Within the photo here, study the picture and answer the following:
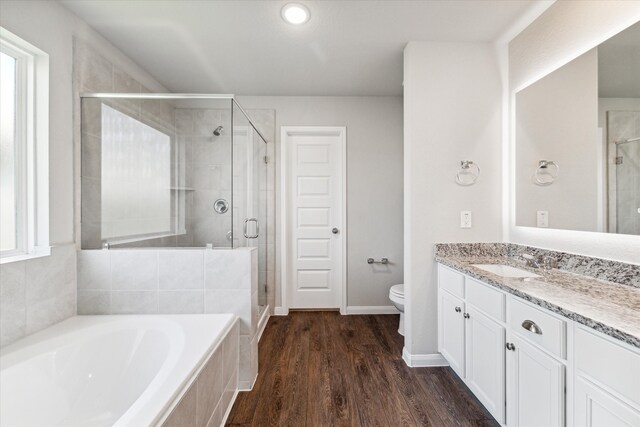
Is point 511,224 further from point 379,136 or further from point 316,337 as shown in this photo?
point 316,337

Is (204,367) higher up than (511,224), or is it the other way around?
(511,224)

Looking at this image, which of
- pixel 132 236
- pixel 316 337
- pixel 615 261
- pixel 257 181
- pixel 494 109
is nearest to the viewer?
pixel 615 261

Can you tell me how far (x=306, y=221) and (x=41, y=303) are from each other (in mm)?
2198

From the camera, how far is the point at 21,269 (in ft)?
4.62

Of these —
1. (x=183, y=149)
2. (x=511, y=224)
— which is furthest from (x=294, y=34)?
(x=511, y=224)

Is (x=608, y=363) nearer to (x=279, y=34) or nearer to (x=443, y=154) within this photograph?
(x=443, y=154)

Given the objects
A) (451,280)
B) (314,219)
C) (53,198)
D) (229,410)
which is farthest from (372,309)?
(53,198)

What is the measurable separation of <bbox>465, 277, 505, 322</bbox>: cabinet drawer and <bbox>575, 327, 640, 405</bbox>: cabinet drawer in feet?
1.33

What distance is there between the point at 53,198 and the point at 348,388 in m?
2.17

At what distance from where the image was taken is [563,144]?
164 cm

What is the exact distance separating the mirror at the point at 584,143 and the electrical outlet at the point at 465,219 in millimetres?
313

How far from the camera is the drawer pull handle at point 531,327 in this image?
1122mm

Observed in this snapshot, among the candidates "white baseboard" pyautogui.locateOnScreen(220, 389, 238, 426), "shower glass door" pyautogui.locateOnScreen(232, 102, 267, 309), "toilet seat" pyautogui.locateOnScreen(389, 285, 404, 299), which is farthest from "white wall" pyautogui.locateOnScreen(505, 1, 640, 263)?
"white baseboard" pyautogui.locateOnScreen(220, 389, 238, 426)

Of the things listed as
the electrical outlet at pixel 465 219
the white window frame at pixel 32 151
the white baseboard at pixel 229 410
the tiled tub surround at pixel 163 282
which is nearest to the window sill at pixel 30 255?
the white window frame at pixel 32 151
